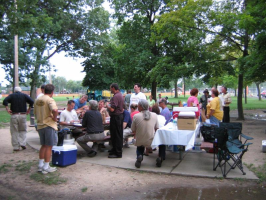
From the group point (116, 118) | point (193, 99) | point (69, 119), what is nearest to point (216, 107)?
point (193, 99)

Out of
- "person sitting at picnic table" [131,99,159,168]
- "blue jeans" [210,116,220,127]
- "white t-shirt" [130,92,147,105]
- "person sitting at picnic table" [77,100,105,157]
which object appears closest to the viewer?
"person sitting at picnic table" [131,99,159,168]

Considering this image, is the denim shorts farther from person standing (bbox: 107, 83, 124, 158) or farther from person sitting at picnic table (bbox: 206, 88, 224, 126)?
person sitting at picnic table (bbox: 206, 88, 224, 126)

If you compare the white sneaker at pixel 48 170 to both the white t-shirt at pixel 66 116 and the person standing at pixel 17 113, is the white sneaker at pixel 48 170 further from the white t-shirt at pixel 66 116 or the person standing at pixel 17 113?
the person standing at pixel 17 113

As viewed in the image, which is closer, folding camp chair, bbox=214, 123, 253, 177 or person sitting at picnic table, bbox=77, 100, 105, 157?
folding camp chair, bbox=214, 123, 253, 177

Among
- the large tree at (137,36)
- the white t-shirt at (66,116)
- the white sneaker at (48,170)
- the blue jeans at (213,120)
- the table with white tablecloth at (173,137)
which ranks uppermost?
the large tree at (137,36)

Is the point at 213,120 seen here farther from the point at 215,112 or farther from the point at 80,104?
the point at 80,104

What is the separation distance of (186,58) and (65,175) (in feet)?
36.7

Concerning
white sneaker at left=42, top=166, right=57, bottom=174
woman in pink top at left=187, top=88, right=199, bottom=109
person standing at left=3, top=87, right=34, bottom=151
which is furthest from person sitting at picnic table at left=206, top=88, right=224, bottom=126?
person standing at left=3, top=87, right=34, bottom=151

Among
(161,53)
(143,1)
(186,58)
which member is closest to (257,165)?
(186,58)

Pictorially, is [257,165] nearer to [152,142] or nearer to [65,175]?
[152,142]

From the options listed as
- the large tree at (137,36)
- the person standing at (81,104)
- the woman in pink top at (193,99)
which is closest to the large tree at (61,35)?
the large tree at (137,36)

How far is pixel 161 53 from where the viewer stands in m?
20.8

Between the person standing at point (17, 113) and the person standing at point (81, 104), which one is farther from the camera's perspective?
the person standing at point (81, 104)

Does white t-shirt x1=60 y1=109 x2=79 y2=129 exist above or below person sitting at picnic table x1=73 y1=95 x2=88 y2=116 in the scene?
below
